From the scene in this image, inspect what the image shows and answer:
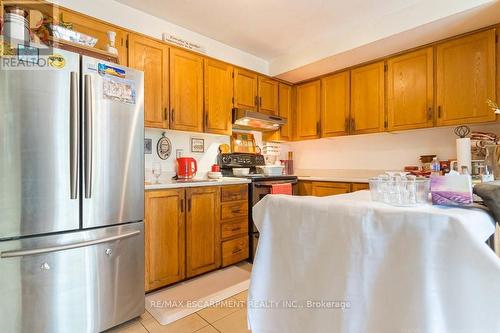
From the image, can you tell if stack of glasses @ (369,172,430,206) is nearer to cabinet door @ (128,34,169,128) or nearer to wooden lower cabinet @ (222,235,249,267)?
wooden lower cabinet @ (222,235,249,267)

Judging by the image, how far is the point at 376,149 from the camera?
327 cm

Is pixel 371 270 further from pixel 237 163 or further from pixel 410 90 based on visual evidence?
pixel 410 90

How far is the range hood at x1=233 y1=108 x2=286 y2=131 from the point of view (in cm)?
306

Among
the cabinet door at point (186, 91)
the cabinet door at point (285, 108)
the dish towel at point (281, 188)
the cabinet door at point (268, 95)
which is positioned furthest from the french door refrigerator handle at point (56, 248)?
the cabinet door at point (285, 108)

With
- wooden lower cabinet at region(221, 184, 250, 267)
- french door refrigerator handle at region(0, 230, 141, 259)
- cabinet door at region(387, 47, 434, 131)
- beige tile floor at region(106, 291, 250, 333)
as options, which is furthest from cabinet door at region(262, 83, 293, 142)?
french door refrigerator handle at region(0, 230, 141, 259)

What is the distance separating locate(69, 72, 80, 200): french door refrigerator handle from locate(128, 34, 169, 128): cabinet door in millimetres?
821

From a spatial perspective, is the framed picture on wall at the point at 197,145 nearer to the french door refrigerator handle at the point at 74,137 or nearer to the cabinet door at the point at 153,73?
the cabinet door at the point at 153,73

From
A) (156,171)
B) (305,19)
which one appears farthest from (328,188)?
(156,171)

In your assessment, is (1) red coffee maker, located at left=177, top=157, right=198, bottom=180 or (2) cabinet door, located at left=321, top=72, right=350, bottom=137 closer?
(1) red coffee maker, located at left=177, top=157, right=198, bottom=180

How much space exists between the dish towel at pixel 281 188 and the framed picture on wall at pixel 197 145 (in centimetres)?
96

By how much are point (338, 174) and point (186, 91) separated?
2.32 meters

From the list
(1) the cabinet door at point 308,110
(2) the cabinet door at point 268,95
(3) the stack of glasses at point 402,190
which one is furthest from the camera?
(1) the cabinet door at point 308,110

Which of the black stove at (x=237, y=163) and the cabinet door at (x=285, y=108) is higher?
the cabinet door at (x=285, y=108)

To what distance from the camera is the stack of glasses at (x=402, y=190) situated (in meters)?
0.91
